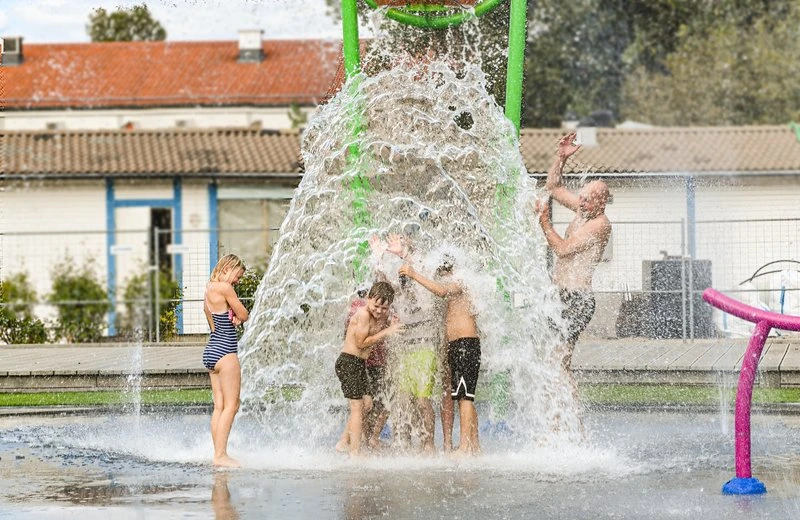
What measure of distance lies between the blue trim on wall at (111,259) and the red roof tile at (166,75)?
37.0 feet

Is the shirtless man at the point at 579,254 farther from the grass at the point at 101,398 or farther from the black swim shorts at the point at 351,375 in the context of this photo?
the grass at the point at 101,398

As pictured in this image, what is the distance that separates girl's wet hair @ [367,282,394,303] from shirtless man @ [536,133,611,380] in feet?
3.88

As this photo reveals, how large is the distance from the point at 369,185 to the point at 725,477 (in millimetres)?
3032

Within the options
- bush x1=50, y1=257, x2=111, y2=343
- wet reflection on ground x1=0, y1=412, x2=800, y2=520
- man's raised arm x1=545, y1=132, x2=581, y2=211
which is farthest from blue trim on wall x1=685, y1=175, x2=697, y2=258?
man's raised arm x1=545, y1=132, x2=581, y2=211

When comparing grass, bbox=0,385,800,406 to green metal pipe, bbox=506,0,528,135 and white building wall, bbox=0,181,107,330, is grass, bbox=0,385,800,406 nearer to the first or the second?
green metal pipe, bbox=506,0,528,135

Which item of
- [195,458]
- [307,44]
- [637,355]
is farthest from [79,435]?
[307,44]

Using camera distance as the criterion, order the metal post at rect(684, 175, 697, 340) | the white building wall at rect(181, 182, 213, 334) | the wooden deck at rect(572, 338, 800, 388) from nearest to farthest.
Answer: the wooden deck at rect(572, 338, 800, 388) → the metal post at rect(684, 175, 697, 340) → the white building wall at rect(181, 182, 213, 334)

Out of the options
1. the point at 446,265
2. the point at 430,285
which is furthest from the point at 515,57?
the point at 430,285

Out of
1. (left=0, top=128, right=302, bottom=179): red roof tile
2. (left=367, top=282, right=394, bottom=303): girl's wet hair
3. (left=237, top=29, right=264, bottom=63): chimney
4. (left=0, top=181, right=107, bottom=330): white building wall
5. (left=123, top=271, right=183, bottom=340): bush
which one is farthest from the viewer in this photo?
(left=237, top=29, right=264, bottom=63): chimney

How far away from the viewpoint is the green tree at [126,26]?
61562 mm

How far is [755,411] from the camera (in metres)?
11.2

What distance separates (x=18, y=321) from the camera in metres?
21.8

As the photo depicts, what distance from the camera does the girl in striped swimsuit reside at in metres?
8.46

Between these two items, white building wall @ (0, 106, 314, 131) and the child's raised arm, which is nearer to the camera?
the child's raised arm
